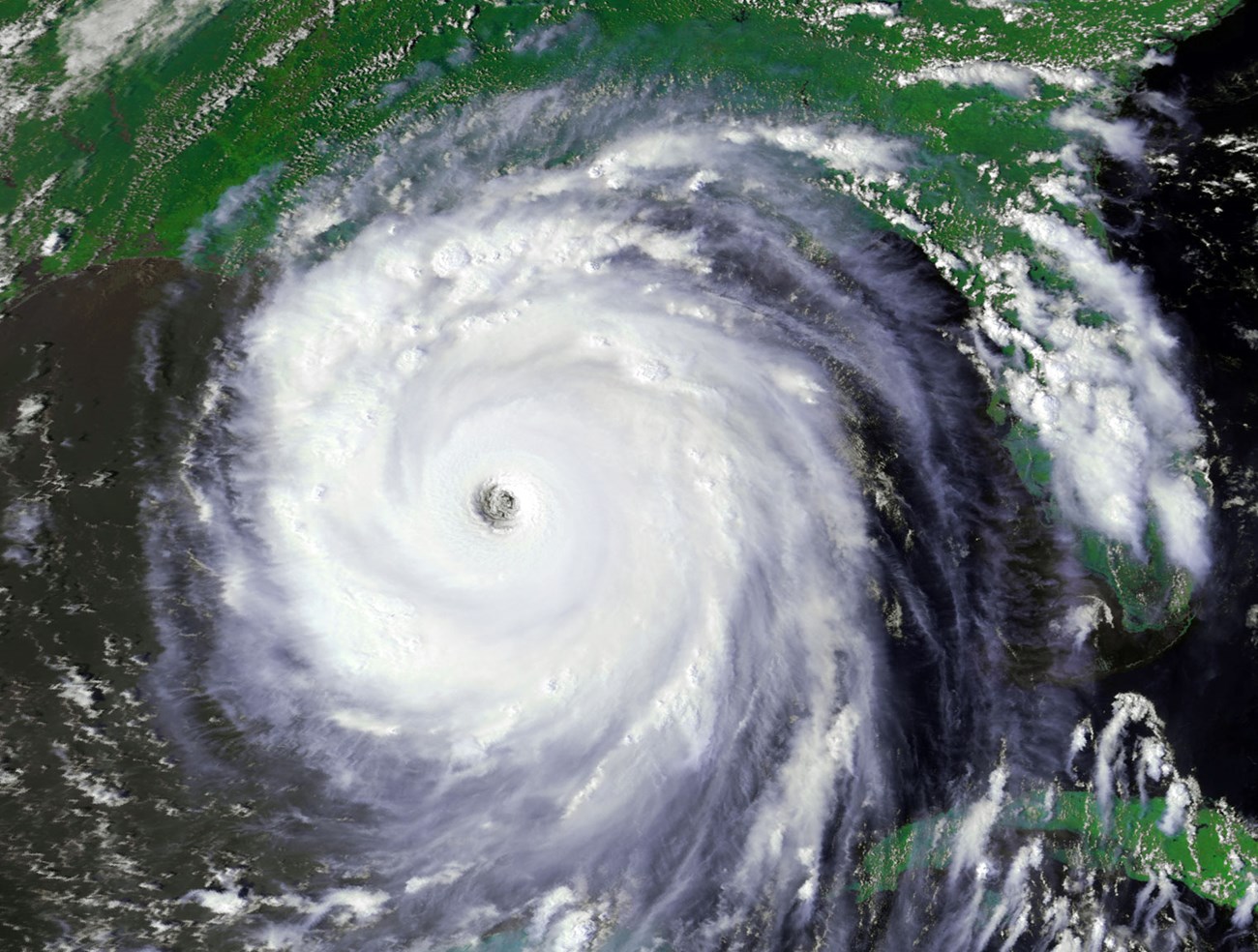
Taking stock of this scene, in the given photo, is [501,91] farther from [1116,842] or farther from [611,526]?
[1116,842]

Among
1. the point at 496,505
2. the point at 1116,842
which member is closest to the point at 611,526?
the point at 496,505

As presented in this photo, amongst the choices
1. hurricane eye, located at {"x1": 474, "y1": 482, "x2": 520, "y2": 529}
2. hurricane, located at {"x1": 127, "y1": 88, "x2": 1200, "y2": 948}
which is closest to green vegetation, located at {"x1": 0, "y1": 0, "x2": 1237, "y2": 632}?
hurricane, located at {"x1": 127, "y1": 88, "x2": 1200, "y2": 948}

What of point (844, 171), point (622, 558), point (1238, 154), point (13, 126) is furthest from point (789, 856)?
point (13, 126)

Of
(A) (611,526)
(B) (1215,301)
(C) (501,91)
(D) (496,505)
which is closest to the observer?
(A) (611,526)

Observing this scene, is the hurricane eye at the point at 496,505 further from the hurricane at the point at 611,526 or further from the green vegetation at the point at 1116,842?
the green vegetation at the point at 1116,842

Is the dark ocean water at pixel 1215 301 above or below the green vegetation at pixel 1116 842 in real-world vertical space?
above

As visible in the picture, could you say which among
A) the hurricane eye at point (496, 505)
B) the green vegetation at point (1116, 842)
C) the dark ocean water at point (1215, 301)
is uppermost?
the hurricane eye at point (496, 505)

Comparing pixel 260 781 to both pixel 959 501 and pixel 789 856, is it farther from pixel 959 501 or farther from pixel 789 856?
pixel 959 501

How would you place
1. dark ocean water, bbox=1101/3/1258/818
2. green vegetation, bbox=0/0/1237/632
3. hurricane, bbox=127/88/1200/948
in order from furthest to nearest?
green vegetation, bbox=0/0/1237/632 < dark ocean water, bbox=1101/3/1258/818 < hurricane, bbox=127/88/1200/948

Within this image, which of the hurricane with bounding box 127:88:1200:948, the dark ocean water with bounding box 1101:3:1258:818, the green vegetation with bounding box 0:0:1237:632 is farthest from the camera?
the green vegetation with bounding box 0:0:1237:632

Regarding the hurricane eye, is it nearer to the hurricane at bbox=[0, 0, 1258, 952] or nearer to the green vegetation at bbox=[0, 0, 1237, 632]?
the hurricane at bbox=[0, 0, 1258, 952]

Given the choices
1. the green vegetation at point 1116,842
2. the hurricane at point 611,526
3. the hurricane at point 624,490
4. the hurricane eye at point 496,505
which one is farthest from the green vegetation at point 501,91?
the green vegetation at point 1116,842
